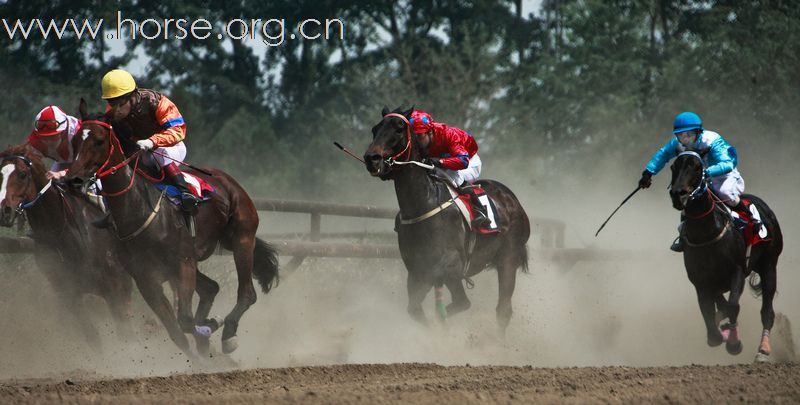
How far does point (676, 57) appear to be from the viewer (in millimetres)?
33469

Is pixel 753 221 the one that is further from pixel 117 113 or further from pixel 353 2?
pixel 353 2

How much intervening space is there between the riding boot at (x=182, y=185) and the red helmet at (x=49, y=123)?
150 cm

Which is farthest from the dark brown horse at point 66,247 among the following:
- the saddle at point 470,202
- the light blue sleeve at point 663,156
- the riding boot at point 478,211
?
the light blue sleeve at point 663,156

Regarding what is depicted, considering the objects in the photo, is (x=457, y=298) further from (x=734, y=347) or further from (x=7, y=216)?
(x=7, y=216)

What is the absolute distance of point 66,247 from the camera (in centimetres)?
942

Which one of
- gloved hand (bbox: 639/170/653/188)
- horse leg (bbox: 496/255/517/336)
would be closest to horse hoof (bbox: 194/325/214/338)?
horse leg (bbox: 496/255/517/336)

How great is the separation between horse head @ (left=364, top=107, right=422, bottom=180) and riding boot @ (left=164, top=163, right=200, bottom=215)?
164 cm

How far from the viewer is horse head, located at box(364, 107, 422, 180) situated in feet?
31.2

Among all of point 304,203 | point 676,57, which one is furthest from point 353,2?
point 304,203

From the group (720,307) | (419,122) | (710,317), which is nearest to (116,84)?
(419,122)

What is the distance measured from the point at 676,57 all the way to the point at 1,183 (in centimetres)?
2786

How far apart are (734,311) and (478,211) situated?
2.76 m

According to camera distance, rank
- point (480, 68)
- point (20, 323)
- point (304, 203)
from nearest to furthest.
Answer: point (20, 323) → point (304, 203) → point (480, 68)

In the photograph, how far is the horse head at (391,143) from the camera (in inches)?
374
